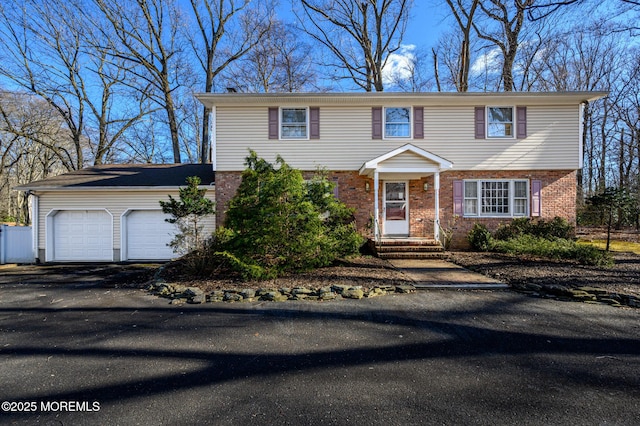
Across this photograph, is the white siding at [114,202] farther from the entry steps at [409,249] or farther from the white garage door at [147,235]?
the entry steps at [409,249]

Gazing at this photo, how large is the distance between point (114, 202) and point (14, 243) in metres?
4.11

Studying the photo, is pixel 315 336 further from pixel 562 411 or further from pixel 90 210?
pixel 90 210

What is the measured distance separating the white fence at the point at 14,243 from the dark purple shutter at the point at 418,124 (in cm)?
1485

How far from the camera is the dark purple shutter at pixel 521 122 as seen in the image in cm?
1086

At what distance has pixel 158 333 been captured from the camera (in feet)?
13.4

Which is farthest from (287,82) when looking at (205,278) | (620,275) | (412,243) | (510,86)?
(620,275)

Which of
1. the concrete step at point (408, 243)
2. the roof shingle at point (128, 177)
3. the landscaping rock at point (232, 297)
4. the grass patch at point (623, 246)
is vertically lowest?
the landscaping rock at point (232, 297)

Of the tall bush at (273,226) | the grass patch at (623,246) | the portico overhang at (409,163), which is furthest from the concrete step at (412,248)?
the grass patch at (623,246)

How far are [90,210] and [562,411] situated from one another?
13.8 meters

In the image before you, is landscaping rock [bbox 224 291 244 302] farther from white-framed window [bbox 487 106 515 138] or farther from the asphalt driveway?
white-framed window [bbox 487 106 515 138]

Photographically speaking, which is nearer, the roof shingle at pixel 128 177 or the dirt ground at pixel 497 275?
the dirt ground at pixel 497 275

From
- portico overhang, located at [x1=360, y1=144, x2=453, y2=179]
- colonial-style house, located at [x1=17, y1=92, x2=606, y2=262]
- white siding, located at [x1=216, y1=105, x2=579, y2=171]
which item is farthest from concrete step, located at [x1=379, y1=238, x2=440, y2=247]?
white siding, located at [x1=216, y1=105, x2=579, y2=171]

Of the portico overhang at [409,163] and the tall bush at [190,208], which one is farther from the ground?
the portico overhang at [409,163]

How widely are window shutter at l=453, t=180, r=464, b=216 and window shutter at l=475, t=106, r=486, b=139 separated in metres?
1.86
